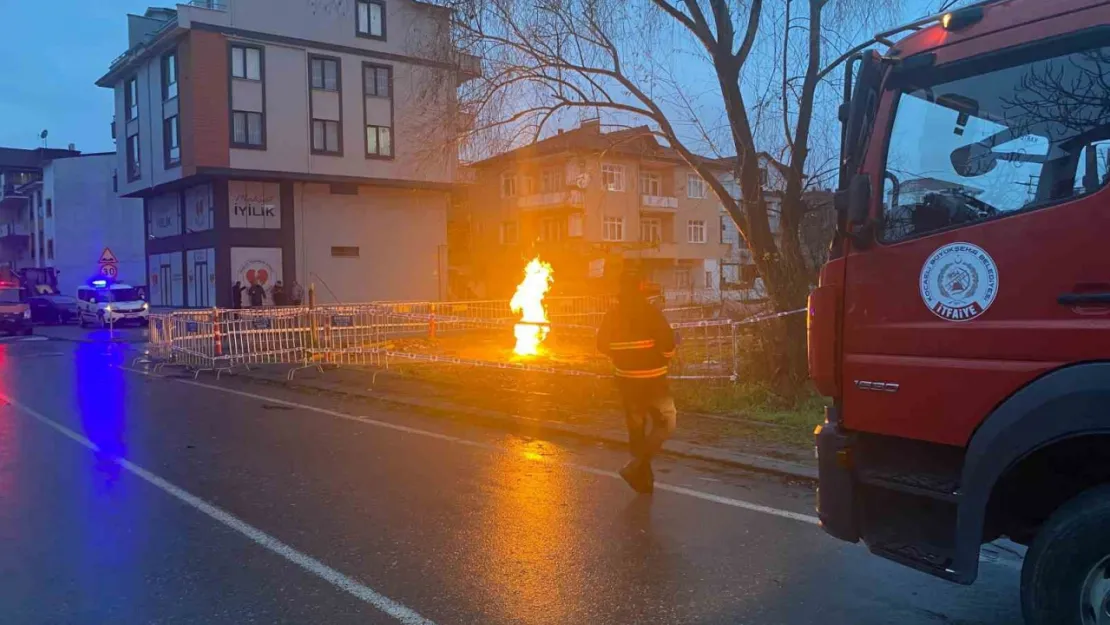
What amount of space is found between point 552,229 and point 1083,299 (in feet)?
158

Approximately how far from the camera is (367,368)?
16.2m

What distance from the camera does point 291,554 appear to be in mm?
5359

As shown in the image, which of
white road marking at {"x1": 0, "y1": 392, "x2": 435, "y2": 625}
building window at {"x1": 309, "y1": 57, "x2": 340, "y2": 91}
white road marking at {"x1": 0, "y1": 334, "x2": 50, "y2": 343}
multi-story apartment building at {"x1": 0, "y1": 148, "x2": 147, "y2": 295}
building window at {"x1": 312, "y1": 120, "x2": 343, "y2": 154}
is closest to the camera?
white road marking at {"x1": 0, "y1": 392, "x2": 435, "y2": 625}

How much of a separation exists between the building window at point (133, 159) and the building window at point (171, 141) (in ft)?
13.3

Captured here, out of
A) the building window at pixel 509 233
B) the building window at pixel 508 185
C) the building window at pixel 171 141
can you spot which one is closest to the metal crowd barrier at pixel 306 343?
the building window at pixel 171 141

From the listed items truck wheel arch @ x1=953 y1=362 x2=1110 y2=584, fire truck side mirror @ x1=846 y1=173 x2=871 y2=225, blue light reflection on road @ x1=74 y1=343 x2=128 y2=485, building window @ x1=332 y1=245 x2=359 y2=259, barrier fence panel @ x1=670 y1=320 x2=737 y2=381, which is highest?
building window @ x1=332 y1=245 x2=359 y2=259

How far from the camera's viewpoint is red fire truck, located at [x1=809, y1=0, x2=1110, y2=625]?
3258 millimetres

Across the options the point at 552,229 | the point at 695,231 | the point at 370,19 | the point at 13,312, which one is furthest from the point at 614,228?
the point at 13,312

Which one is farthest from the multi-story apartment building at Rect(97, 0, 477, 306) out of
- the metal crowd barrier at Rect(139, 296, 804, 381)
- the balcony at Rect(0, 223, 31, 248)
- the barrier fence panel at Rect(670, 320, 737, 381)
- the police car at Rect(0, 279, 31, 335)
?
the balcony at Rect(0, 223, 31, 248)

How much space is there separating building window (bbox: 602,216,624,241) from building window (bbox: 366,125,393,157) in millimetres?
15834

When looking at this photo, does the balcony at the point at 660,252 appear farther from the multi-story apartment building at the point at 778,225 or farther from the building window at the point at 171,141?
the multi-story apartment building at the point at 778,225

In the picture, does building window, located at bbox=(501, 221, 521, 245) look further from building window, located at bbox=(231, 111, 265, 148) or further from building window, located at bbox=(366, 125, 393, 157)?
building window, located at bbox=(231, 111, 265, 148)

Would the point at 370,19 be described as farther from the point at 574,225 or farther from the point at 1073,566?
the point at 1073,566

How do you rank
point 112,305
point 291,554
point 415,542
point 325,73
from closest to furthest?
point 291,554 → point 415,542 → point 112,305 → point 325,73
